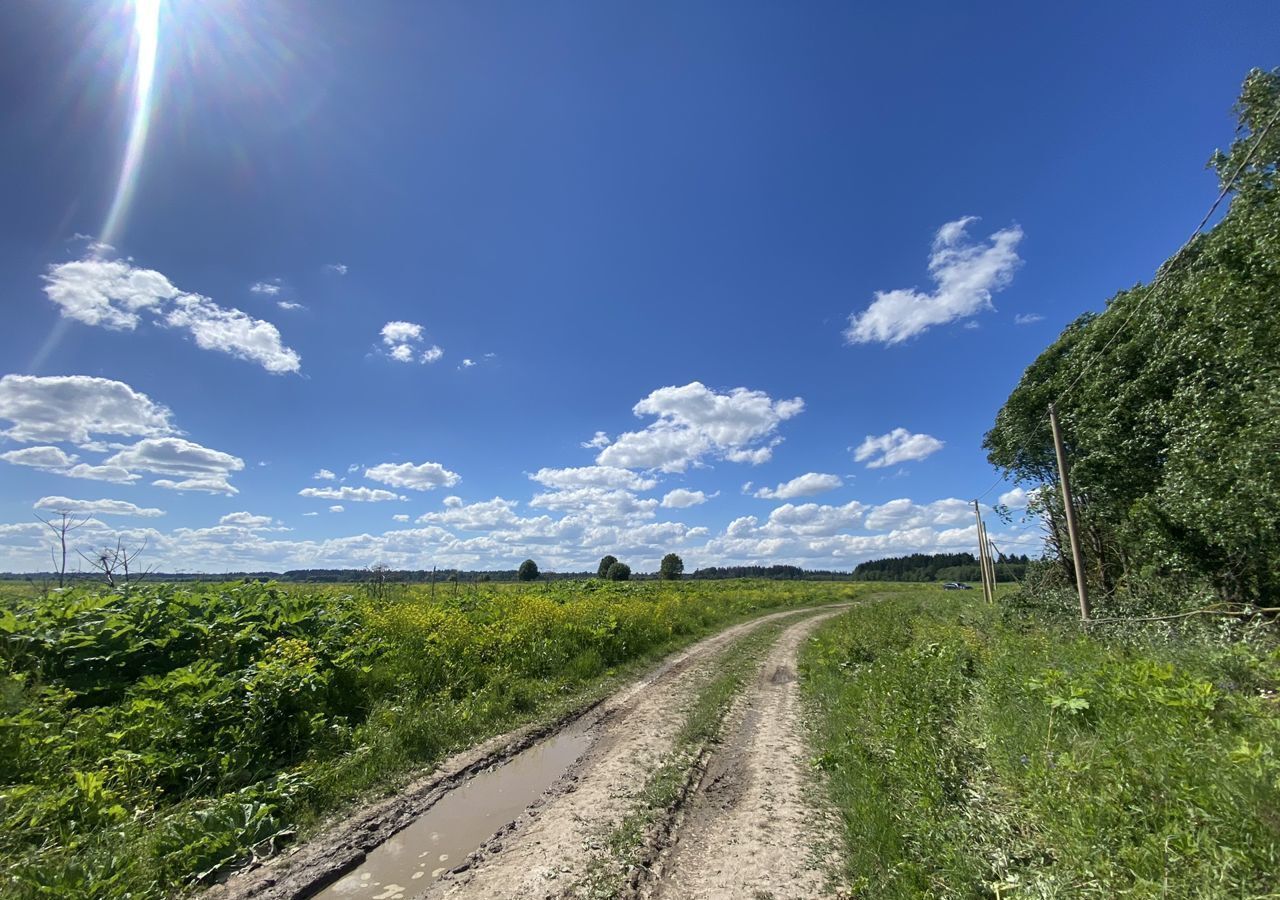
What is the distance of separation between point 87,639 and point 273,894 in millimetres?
5699

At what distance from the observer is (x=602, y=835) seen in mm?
4891

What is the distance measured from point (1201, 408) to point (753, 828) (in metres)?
12.9

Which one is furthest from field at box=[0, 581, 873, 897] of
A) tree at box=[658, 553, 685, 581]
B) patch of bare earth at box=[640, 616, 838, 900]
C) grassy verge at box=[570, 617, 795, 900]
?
tree at box=[658, 553, 685, 581]

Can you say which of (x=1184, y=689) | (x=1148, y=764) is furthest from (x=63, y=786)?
(x=1184, y=689)

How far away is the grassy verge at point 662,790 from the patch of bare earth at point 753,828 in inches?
9.2

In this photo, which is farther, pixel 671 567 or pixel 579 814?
pixel 671 567

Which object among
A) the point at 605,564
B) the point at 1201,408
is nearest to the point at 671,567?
the point at 605,564

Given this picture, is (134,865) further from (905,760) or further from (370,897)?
(905,760)

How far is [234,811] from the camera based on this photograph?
4953 mm

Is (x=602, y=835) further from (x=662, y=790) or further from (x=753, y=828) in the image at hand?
(x=753, y=828)

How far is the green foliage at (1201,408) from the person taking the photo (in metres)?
9.18

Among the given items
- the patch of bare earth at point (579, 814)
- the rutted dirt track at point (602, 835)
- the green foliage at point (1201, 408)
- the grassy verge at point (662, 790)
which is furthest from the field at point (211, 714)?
the green foliage at point (1201, 408)

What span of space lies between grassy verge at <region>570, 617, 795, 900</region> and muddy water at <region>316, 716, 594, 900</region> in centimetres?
129

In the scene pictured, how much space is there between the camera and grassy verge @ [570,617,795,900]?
4.21 m
